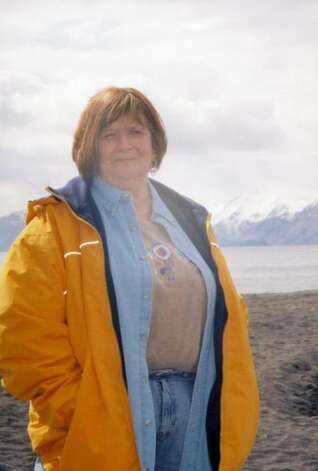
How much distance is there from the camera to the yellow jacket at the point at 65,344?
2928mm

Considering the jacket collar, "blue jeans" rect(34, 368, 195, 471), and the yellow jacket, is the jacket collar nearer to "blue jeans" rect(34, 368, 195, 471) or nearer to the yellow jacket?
the yellow jacket

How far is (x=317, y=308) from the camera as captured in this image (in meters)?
16.0

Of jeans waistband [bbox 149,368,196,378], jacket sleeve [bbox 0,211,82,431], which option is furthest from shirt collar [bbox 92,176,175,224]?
jeans waistband [bbox 149,368,196,378]

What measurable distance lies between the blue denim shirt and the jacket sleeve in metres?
0.24

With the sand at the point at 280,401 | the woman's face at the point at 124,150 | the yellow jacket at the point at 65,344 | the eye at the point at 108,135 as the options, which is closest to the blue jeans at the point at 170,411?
the yellow jacket at the point at 65,344

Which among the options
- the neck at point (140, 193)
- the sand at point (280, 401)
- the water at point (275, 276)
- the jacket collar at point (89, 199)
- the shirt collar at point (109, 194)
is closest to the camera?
the jacket collar at point (89, 199)

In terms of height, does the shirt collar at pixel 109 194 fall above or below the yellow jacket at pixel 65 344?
above

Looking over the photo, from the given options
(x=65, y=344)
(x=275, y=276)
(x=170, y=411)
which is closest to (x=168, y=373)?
(x=170, y=411)

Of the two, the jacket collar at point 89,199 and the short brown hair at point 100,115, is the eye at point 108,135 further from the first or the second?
the jacket collar at point 89,199

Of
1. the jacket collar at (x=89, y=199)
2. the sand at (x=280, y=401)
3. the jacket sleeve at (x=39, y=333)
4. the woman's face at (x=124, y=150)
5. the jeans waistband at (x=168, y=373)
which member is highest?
the woman's face at (x=124, y=150)

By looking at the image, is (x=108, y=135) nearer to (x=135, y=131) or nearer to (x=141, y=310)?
(x=135, y=131)

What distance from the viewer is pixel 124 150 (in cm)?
329

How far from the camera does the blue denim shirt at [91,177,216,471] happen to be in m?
3.03

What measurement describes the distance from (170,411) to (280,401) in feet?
22.0
